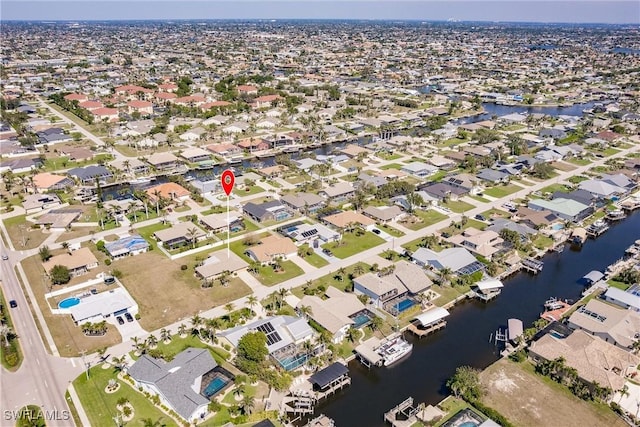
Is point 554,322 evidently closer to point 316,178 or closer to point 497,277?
point 497,277

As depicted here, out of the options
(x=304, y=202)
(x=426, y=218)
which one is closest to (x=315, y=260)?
(x=304, y=202)

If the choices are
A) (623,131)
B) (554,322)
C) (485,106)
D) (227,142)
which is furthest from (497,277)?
(485,106)

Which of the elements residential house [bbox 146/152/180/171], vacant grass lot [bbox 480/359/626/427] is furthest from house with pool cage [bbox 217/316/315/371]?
residential house [bbox 146/152/180/171]

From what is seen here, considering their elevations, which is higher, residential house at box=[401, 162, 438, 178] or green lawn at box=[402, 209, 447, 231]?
residential house at box=[401, 162, 438, 178]

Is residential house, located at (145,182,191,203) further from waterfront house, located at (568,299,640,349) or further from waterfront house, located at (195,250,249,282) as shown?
waterfront house, located at (568,299,640,349)

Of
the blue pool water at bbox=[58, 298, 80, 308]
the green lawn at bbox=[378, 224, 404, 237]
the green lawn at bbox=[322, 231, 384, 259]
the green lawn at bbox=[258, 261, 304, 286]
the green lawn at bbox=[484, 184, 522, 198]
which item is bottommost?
the green lawn at bbox=[258, 261, 304, 286]

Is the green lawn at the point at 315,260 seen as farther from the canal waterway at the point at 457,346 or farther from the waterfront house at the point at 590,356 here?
the waterfront house at the point at 590,356

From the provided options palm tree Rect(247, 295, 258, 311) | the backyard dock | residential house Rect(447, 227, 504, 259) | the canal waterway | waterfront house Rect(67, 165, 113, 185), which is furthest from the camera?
waterfront house Rect(67, 165, 113, 185)
